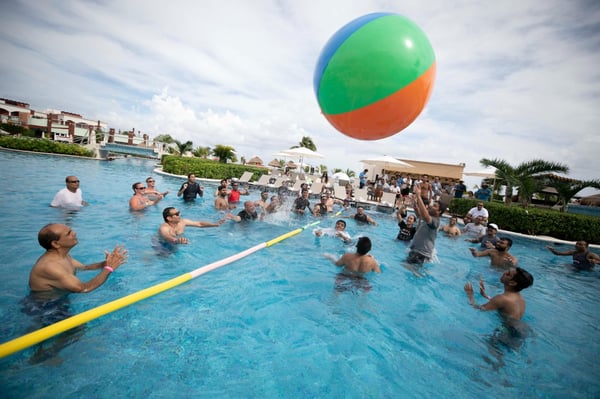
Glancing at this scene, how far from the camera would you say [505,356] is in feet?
12.3

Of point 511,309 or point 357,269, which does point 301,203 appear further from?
point 511,309

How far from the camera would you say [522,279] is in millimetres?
3967

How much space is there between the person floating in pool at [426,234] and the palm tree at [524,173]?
486 inches

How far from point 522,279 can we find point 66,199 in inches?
409

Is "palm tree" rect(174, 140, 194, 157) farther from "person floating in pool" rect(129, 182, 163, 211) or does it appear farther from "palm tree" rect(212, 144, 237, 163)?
"person floating in pool" rect(129, 182, 163, 211)

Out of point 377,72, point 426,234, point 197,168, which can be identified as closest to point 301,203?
point 426,234

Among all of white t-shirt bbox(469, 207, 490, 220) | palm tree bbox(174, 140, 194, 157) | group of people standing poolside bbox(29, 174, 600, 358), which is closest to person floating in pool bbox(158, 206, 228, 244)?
group of people standing poolside bbox(29, 174, 600, 358)

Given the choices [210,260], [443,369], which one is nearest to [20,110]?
[210,260]

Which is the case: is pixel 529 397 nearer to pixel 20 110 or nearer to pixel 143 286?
pixel 143 286

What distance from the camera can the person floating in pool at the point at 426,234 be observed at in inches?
216

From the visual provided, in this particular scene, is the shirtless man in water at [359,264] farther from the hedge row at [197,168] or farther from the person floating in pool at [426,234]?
the hedge row at [197,168]

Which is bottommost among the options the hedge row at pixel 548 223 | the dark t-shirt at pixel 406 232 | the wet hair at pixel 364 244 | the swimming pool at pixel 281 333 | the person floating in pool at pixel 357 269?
the swimming pool at pixel 281 333

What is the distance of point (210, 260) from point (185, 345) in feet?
8.99

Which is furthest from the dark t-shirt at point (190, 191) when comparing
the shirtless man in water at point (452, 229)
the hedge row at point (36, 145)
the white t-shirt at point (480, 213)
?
the hedge row at point (36, 145)
